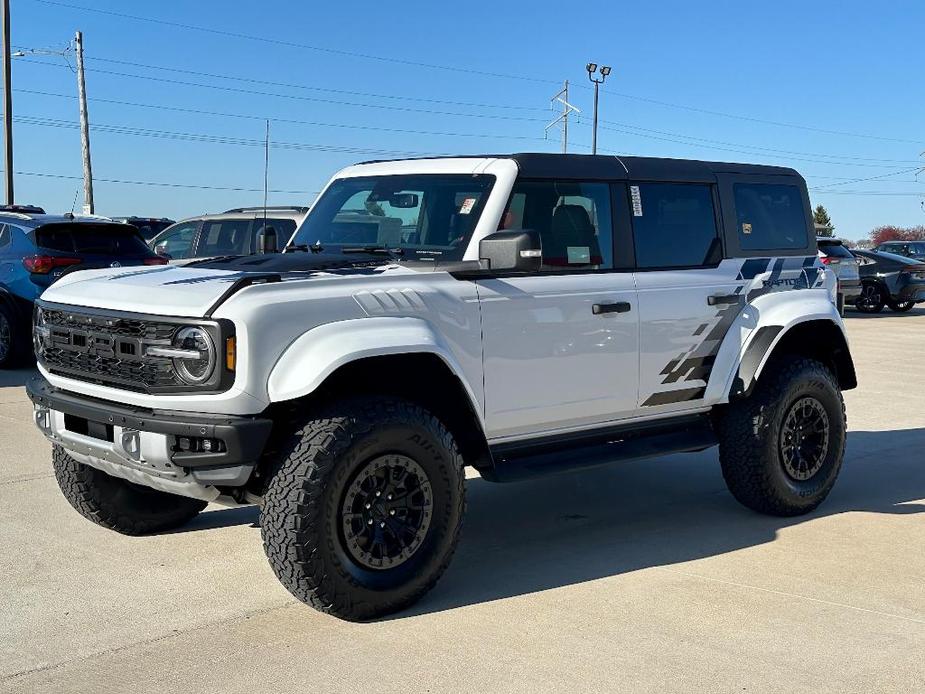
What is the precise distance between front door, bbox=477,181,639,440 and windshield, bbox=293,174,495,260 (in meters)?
0.22

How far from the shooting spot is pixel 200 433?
437 centimetres

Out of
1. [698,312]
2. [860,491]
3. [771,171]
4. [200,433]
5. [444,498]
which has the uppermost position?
[771,171]

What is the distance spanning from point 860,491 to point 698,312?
1.95 m

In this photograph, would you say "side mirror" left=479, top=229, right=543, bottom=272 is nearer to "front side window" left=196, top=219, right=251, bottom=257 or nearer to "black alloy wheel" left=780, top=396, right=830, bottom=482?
"black alloy wheel" left=780, top=396, right=830, bottom=482

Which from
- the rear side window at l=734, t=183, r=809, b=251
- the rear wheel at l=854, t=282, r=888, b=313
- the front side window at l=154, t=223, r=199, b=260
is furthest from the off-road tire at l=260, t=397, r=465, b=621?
the rear wheel at l=854, t=282, r=888, b=313

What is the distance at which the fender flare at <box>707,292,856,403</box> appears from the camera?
6.12 metres

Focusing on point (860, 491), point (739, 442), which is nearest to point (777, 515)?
point (739, 442)

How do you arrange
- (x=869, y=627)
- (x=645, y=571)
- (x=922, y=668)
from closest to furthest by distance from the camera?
(x=922, y=668), (x=869, y=627), (x=645, y=571)

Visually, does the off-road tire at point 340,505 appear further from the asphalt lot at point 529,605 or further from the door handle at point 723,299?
the door handle at point 723,299

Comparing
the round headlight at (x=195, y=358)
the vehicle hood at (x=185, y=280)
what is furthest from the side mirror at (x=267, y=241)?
the round headlight at (x=195, y=358)

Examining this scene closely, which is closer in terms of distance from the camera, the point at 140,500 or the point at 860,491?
the point at 140,500

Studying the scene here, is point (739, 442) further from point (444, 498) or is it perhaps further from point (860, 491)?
point (444, 498)

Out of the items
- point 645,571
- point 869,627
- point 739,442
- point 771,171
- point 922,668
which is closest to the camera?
point 922,668

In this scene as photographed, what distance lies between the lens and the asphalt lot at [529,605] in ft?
13.3
